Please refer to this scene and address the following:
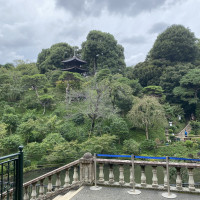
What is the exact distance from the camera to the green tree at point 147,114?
50.6ft

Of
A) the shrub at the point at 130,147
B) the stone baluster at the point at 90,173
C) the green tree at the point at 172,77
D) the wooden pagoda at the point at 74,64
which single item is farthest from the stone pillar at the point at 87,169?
the wooden pagoda at the point at 74,64

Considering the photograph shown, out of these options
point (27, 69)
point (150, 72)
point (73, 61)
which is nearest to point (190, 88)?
point (150, 72)

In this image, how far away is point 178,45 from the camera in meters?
27.4

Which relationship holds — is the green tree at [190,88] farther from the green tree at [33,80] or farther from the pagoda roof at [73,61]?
the green tree at [33,80]

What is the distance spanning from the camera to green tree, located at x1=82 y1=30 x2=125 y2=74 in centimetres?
3138

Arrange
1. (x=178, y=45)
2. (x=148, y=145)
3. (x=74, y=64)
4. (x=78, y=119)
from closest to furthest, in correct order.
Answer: (x=148, y=145) < (x=78, y=119) < (x=178, y=45) < (x=74, y=64)

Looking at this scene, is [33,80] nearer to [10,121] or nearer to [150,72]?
[10,121]

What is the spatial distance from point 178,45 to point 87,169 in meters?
28.1

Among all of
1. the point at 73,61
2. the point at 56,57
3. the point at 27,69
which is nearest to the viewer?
the point at 27,69

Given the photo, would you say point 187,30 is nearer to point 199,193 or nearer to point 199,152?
point 199,152

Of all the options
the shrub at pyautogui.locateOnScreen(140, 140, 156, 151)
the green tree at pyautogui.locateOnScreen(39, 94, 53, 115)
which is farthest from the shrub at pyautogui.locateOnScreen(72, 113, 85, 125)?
the shrub at pyautogui.locateOnScreen(140, 140, 156, 151)

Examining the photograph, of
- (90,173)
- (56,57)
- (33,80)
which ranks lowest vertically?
(90,173)

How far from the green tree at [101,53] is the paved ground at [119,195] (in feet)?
90.0

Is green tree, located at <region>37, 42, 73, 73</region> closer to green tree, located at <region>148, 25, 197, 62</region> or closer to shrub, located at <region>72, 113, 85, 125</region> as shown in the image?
green tree, located at <region>148, 25, 197, 62</region>
